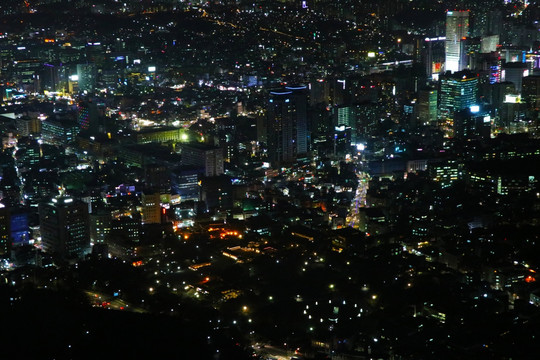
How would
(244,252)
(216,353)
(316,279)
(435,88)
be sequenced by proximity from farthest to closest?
(435,88), (244,252), (316,279), (216,353)

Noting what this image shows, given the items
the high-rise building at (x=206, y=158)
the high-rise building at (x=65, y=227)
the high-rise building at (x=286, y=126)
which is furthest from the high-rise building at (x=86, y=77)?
the high-rise building at (x=65, y=227)

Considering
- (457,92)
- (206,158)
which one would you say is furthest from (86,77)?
(457,92)

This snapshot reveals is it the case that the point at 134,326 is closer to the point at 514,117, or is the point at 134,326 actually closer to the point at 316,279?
the point at 316,279

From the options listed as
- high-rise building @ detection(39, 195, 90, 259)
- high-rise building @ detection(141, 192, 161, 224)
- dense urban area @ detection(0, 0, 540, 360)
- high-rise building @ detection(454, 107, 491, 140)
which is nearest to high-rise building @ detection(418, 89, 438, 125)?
dense urban area @ detection(0, 0, 540, 360)

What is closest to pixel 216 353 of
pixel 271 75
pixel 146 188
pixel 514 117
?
pixel 146 188

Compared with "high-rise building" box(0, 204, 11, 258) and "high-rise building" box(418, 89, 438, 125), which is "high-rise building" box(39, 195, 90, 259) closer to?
"high-rise building" box(0, 204, 11, 258)
